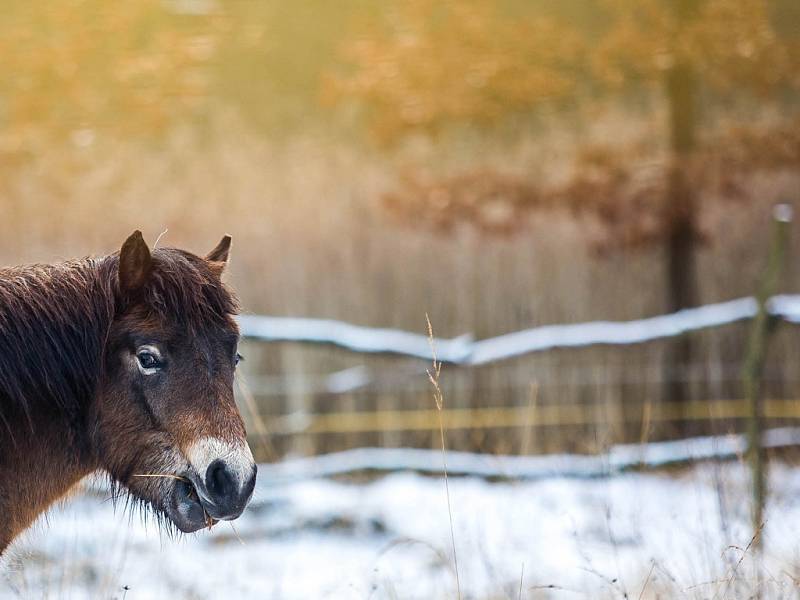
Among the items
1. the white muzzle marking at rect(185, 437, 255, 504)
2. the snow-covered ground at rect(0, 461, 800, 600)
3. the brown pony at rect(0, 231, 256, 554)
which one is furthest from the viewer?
the snow-covered ground at rect(0, 461, 800, 600)

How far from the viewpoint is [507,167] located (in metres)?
6.85

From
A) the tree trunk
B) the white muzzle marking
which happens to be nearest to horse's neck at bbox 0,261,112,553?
the white muzzle marking

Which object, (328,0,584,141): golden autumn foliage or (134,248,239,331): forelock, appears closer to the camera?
(134,248,239,331): forelock

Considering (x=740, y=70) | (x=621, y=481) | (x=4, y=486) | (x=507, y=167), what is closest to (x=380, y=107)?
(x=507, y=167)

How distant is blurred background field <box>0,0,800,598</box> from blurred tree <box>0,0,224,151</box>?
17 millimetres

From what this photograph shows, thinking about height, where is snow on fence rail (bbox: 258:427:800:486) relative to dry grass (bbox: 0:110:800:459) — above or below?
below

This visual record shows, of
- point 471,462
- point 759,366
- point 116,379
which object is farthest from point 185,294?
point 471,462

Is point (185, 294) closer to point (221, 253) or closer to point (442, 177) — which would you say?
point (221, 253)

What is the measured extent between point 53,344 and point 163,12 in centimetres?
475

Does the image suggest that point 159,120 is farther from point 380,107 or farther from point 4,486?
point 4,486

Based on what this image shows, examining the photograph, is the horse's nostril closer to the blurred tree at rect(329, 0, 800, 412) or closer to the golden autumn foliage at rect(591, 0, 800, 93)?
the blurred tree at rect(329, 0, 800, 412)

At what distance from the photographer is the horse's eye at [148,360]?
8.54ft

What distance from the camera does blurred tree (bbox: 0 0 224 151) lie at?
6.56 metres

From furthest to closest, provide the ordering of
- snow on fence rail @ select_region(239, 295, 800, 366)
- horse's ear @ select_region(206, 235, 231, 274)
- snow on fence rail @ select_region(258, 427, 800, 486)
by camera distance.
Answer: snow on fence rail @ select_region(258, 427, 800, 486) → snow on fence rail @ select_region(239, 295, 800, 366) → horse's ear @ select_region(206, 235, 231, 274)
